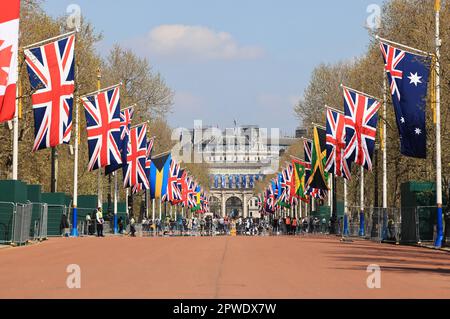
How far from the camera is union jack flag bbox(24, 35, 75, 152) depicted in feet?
132

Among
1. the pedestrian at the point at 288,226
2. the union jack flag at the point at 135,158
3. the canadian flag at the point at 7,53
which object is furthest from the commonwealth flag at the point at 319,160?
the canadian flag at the point at 7,53

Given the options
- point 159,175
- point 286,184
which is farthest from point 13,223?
point 286,184

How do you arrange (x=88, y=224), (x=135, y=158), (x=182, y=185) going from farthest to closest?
(x=182, y=185), (x=135, y=158), (x=88, y=224)

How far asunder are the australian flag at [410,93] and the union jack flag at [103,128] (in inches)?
684

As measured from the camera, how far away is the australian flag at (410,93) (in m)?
40.1

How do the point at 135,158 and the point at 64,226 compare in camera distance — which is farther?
the point at 135,158

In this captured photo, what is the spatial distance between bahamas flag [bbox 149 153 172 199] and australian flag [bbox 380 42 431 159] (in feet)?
130

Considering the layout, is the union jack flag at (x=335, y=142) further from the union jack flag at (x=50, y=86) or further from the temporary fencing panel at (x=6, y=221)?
the temporary fencing panel at (x=6, y=221)

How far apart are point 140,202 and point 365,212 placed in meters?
42.0

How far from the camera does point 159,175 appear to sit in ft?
264

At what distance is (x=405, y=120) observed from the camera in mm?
40531

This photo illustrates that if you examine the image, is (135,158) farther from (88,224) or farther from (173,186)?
(173,186)

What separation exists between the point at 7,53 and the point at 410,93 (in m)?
15.4
